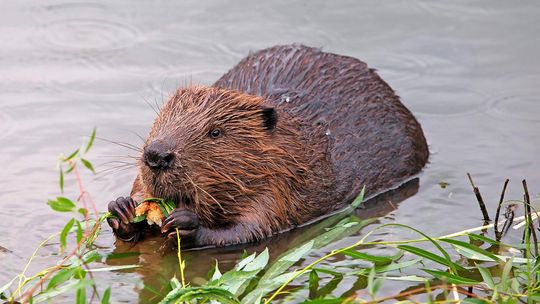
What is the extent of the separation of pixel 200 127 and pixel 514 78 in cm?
300

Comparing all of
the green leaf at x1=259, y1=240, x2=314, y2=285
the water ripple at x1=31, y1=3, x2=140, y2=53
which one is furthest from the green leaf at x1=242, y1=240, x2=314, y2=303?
the water ripple at x1=31, y1=3, x2=140, y2=53

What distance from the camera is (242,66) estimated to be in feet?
21.0

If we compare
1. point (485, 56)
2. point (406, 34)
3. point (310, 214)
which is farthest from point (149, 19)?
point (310, 214)

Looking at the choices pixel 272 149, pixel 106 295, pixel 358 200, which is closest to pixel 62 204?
pixel 106 295

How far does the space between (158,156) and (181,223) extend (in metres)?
0.33

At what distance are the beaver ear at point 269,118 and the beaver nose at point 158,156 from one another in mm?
567

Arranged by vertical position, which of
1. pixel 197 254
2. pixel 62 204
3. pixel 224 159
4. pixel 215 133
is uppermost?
pixel 62 204

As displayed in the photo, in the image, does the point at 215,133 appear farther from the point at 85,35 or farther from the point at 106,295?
the point at 85,35

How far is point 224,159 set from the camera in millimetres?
5512

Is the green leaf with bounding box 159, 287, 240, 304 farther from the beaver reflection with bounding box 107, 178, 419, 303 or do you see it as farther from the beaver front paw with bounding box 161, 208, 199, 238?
the beaver front paw with bounding box 161, 208, 199, 238

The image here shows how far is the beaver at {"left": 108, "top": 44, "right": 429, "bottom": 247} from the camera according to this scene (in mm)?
5410

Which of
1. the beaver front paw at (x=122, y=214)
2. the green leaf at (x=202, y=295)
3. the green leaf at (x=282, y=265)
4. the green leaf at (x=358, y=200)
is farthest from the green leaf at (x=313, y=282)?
the beaver front paw at (x=122, y=214)

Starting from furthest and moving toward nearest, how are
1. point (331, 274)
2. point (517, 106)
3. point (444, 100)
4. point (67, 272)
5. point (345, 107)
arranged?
point (444, 100) → point (517, 106) → point (345, 107) → point (331, 274) → point (67, 272)

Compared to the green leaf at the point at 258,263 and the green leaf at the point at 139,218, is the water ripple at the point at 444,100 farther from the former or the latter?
the green leaf at the point at 258,263
